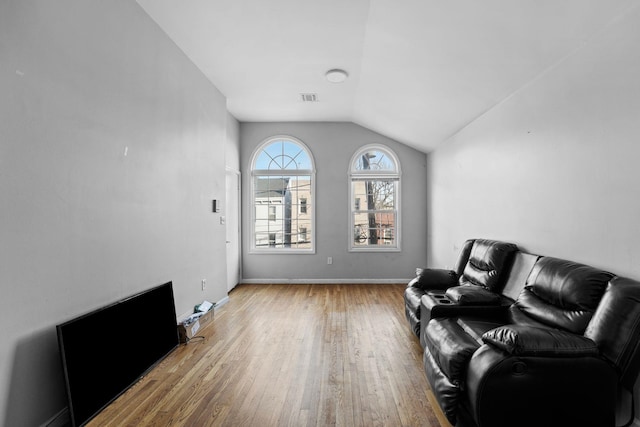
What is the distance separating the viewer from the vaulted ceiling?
215 centimetres

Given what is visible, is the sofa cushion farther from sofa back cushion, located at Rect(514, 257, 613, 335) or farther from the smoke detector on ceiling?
the smoke detector on ceiling

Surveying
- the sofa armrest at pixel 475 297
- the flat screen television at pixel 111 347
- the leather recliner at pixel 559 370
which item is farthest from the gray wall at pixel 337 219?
the leather recliner at pixel 559 370

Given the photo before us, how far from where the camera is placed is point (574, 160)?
2.18 m

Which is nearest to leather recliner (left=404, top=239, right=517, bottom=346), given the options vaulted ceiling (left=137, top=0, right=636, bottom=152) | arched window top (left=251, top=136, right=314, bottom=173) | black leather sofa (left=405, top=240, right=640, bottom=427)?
black leather sofa (left=405, top=240, right=640, bottom=427)

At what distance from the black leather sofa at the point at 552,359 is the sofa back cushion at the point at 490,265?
22.2 inches

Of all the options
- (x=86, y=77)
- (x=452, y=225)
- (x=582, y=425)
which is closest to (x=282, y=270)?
(x=452, y=225)

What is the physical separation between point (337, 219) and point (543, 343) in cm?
431

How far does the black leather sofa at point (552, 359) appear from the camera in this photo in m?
1.51

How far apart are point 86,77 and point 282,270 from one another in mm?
4246

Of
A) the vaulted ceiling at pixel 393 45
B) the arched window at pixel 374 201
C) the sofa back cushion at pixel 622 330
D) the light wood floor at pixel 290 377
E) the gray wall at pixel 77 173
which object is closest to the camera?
the sofa back cushion at pixel 622 330

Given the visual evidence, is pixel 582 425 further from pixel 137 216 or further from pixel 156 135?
pixel 156 135

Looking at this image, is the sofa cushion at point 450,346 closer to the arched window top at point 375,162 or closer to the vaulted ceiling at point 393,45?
the vaulted ceiling at point 393,45

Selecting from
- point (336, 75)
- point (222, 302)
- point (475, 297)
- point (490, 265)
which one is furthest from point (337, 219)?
point (475, 297)

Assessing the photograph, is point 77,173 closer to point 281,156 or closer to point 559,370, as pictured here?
point 559,370
